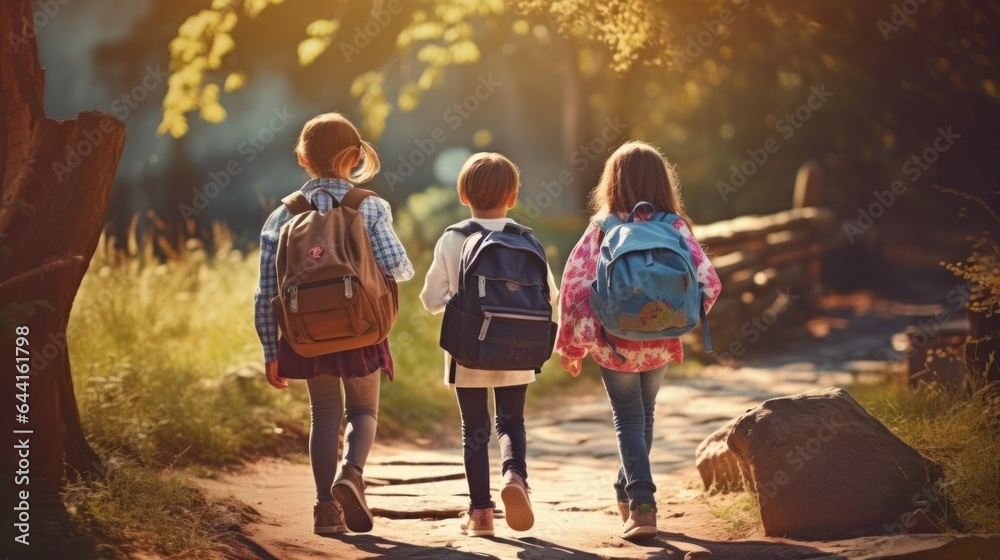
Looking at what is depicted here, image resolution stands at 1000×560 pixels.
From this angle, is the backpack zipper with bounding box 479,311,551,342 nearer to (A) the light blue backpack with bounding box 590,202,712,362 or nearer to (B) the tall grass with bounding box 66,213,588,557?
(A) the light blue backpack with bounding box 590,202,712,362

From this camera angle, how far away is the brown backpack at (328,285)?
395 centimetres

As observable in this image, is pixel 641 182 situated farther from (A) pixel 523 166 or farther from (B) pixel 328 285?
(A) pixel 523 166

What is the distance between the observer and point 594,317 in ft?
14.1

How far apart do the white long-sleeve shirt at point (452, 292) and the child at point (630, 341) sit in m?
0.20

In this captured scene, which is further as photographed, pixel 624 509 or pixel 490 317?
pixel 624 509

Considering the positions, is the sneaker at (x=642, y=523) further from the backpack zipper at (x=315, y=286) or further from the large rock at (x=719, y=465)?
the backpack zipper at (x=315, y=286)

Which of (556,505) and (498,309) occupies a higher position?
(498,309)

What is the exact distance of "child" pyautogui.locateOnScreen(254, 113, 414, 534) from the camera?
4.13 metres

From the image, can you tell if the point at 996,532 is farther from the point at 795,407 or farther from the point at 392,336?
the point at 392,336

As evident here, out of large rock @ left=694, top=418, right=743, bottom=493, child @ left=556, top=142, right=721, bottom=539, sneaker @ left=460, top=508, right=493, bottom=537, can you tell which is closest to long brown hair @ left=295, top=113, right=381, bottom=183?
child @ left=556, top=142, right=721, bottom=539

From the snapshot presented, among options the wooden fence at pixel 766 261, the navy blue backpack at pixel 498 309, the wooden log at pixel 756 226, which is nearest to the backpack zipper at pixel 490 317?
the navy blue backpack at pixel 498 309

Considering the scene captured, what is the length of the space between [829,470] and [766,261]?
8267 mm

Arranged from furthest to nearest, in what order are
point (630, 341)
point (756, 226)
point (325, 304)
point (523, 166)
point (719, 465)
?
1. point (523, 166)
2. point (756, 226)
3. point (719, 465)
4. point (630, 341)
5. point (325, 304)

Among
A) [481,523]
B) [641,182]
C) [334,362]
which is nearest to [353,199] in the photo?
[334,362]
